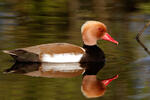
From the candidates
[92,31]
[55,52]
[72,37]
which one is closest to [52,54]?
[55,52]

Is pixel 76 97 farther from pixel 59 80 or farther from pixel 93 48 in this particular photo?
pixel 93 48

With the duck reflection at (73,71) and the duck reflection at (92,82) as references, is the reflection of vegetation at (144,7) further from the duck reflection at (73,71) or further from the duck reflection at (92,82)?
the duck reflection at (92,82)

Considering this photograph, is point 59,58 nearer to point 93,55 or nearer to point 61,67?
point 61,67

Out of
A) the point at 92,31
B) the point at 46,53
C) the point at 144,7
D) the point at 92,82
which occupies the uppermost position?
the point at 92,31

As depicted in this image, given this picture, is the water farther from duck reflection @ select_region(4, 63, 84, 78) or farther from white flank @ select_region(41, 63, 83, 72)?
white flank @ select_region(41, 63, 83, 72)

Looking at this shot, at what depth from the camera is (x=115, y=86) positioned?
8.66 m

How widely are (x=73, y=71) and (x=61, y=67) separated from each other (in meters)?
0.32

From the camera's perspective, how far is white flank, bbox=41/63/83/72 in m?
9.67

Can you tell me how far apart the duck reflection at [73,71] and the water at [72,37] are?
0.12m

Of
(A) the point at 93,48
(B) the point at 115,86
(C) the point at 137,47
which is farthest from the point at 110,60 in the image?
(B) the point at 115,86

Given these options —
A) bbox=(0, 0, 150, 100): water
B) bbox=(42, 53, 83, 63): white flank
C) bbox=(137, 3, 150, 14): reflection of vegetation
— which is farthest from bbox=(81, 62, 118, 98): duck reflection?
bbox=(137, 3, 150, 14): reflection of vegetation

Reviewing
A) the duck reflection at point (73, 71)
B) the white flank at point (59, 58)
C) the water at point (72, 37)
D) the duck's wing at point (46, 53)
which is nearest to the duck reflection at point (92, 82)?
the duck reflection at point (73, 71)

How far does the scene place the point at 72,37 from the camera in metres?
12.0

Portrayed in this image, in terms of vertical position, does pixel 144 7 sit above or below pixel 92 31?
below
